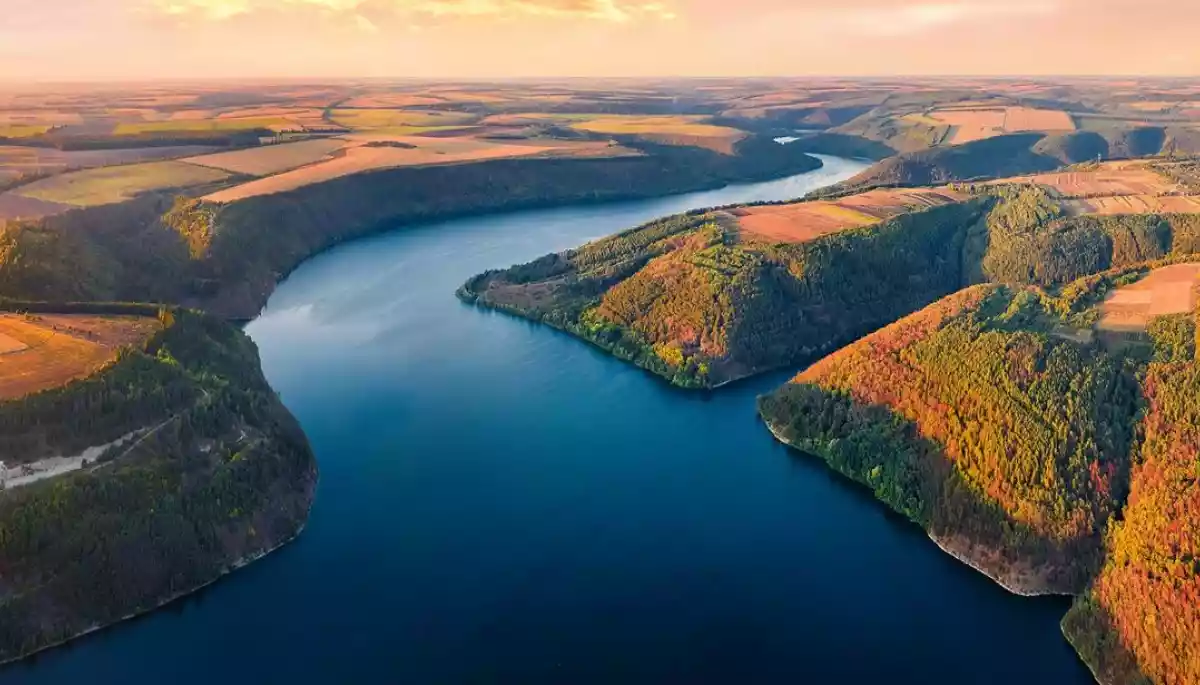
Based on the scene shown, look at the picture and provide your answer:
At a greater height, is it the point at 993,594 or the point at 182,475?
the point at 182,475

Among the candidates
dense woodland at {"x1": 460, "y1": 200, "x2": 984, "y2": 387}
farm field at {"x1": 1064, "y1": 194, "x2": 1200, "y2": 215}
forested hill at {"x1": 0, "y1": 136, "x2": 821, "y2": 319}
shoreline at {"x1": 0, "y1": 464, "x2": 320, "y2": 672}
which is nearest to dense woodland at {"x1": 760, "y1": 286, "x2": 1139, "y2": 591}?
dense woodland at {"x1": 460, "y1": 200, "x2": 984, "y2": 387}

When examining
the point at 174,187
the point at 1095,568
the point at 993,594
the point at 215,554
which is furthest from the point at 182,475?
the point at 174,187

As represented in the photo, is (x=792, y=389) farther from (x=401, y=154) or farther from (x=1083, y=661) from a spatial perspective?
(x=401, y=154)

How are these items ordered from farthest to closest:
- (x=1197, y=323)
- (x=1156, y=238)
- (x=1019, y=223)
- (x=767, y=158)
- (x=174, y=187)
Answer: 1. (x=767, y=158)
2. (x=174, y=187)
3. (x=1019, y=223)
4. (x=1156, y=238)
5. (x=1197, y=323)

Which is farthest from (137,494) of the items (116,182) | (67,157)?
(67,157)

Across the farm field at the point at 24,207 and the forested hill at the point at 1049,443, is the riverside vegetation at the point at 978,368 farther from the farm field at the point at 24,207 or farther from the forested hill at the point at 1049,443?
the farm field at the point at 24,207

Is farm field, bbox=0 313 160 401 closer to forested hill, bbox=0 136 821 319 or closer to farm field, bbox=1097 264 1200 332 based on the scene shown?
forested hill, bbox=0 136 821 319

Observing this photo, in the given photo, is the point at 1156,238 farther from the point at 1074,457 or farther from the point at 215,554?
the point at 215,554
